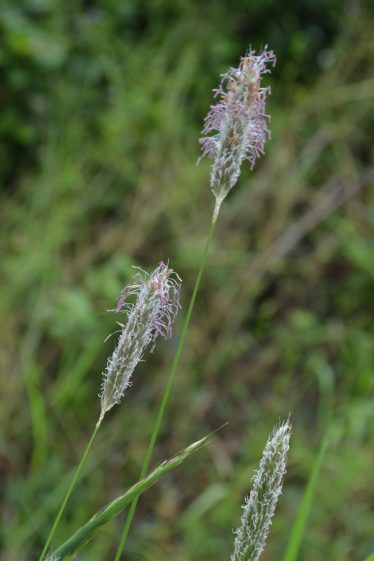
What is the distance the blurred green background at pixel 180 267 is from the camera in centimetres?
244

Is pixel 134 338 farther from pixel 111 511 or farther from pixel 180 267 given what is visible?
pixel 180 267

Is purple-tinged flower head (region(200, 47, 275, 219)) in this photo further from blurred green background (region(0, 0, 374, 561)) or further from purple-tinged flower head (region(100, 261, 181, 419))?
blurred green background (region(0, 0, 374, 561))

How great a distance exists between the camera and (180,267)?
2.79 meters

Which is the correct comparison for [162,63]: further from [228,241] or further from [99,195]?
[228,241]

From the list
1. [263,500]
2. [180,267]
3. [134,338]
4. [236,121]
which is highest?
[180,267]

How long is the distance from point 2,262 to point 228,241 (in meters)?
0.84

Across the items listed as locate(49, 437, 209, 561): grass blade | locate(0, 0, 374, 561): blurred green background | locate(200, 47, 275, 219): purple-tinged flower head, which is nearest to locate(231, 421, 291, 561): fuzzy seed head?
locate(49, 437, 209, 561): grass blade

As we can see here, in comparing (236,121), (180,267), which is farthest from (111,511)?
(180,267)

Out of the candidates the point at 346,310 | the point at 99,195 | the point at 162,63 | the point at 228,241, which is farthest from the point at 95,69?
the point at 346,310

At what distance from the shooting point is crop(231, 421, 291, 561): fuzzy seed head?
655mm

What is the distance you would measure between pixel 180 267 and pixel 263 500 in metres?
2.15

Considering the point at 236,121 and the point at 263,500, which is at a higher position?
the point at 236,121

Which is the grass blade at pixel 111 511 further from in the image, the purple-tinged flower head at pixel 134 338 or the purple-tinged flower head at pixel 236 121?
the purple-tinged flower head at pixel 236 121

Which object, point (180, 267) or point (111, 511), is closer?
point (111, 511)
